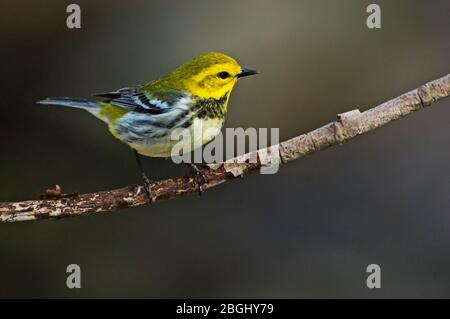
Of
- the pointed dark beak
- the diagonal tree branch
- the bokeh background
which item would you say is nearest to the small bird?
the pointed dark beak

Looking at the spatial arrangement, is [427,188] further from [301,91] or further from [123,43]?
[123,43]

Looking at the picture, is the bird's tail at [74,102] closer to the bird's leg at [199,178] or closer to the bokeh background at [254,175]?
the bird's leg at [199,178]

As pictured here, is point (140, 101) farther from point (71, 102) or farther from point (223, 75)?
point (223, 75)

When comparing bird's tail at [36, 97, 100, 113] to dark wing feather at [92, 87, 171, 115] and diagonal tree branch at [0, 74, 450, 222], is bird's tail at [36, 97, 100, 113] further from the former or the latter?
diagonal tree branch at [0, 74, 450, 222]

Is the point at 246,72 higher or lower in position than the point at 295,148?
higher

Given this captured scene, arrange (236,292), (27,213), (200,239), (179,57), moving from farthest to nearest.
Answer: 1. (179,57)
2. (200,239)
3. (236,292)
4. (27,213)

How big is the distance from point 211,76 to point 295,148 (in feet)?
2.61

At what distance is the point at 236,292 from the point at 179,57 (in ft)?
8.02

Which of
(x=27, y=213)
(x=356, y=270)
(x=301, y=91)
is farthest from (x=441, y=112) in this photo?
(x=27, y=213)

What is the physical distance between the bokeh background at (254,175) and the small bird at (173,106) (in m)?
1.92

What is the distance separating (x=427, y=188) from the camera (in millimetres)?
6500

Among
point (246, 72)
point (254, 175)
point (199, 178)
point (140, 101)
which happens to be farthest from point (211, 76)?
point (254, 175)

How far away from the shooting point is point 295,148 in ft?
13.1
